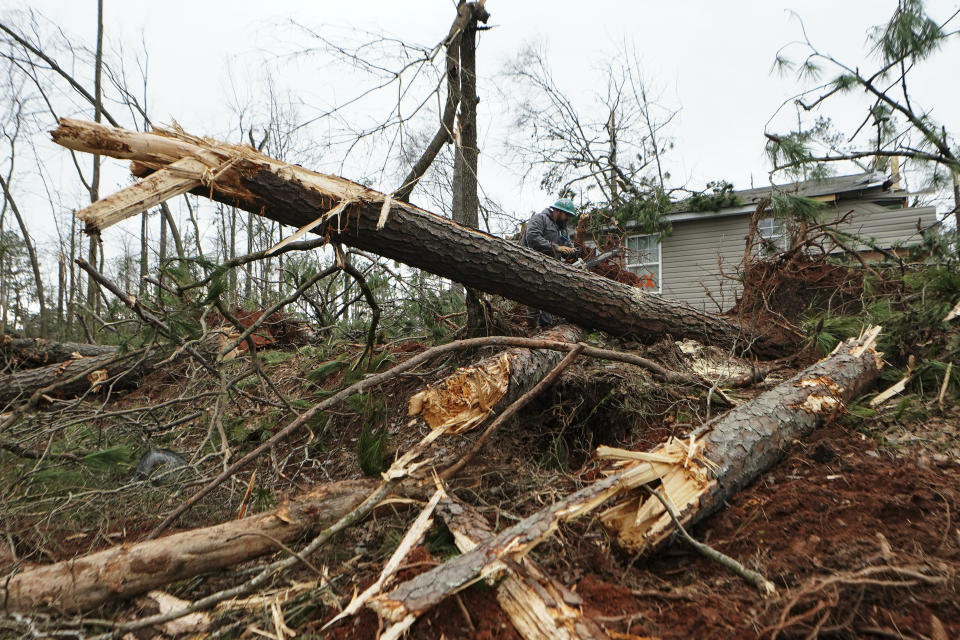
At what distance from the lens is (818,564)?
1716 mm

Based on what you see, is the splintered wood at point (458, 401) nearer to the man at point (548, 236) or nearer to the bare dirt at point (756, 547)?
the bare dirt at point (756, 547)

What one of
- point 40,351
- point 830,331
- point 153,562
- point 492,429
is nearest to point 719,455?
point 492,429

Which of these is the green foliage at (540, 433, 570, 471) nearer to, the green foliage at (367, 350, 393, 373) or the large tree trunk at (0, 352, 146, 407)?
the green foliage at (367, 350, 393, 373)

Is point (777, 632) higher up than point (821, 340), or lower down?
lower down

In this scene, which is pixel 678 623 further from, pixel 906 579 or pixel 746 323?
pixel 746 323

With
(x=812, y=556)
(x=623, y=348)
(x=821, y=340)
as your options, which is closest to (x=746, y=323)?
(x=821, y=340)

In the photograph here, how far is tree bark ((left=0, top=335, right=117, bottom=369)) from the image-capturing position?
5.98 metres

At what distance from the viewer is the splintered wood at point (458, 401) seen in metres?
2.79

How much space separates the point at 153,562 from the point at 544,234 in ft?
16.6

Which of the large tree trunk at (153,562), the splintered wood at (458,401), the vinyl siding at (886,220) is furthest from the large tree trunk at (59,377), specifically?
the vinyl siding at (886,220)

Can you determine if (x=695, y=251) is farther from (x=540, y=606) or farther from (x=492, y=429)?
(x=540, y=606)

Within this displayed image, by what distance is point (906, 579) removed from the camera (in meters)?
1.57

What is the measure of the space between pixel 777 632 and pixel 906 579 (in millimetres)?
502

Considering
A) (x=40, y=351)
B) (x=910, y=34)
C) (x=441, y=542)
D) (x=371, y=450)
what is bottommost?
(x=441, y=542)
